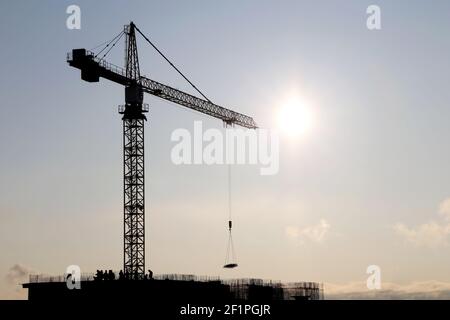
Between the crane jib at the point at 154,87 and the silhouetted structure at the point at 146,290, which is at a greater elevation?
the crane jib at the point at 154,87

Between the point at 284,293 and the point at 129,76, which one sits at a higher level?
the point at 129,76

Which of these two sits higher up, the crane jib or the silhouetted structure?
the crane jib

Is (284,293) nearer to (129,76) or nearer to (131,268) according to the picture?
(131,268)

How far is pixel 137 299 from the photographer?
10381 centimetres
